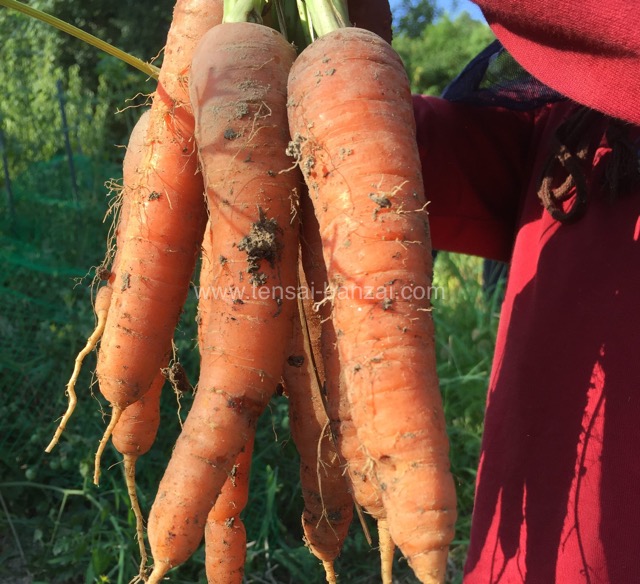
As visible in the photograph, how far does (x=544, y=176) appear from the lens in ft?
3.62

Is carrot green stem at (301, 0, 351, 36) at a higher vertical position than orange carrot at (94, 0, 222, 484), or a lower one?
higher

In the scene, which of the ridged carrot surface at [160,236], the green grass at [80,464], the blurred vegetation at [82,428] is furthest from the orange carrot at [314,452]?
the green grass at [80,464]

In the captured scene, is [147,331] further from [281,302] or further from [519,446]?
[519,446]

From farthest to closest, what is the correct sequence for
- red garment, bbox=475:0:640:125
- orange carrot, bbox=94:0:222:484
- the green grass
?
1. the green grass
2. orange carrot, bbox=94:0:222:484
3. red garment, bbox=475:0:640:125

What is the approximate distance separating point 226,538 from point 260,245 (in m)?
0.60

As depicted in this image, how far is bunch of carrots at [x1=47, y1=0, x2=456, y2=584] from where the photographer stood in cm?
89

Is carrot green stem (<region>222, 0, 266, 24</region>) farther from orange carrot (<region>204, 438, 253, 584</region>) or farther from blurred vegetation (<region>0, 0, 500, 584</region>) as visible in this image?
blurred vegetation (<region>0, 0, 500, 584</region>)

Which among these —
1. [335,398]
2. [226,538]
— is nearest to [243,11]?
[335,398]

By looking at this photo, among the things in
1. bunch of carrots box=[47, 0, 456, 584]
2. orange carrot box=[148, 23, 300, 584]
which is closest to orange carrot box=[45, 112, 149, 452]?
bunch of carrots box=[47, 0, 456, 584]

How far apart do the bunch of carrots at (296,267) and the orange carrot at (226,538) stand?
0.49ft

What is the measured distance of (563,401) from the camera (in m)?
1.03

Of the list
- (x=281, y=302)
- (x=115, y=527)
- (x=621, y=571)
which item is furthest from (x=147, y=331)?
(x=115, y=527)

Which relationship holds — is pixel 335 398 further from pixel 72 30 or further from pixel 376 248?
pixel 72 30

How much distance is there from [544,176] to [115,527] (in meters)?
1.63
